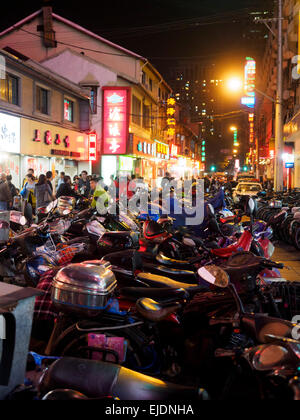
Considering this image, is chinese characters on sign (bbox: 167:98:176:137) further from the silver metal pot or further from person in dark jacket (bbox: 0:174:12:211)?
the silver metal pot

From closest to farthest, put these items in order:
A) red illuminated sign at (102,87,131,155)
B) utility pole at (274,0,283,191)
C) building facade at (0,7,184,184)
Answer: utility pole at (274,0,283,191), red illuminated sign at (102,87,131,155), building facade at (0,7,184,184)

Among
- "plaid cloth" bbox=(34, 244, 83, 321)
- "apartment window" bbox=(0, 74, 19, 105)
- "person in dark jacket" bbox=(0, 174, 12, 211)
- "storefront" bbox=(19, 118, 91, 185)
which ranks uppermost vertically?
"apartment window" bbox=(0, 74, 19, 105)

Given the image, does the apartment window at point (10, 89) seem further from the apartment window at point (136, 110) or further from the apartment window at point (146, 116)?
the apartment window at point (146, 116)

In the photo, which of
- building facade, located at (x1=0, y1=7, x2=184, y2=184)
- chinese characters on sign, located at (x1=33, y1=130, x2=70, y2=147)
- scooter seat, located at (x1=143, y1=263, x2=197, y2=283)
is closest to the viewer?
scooter seat, located at (x1=143, y1=263, x2=197, y2=283)

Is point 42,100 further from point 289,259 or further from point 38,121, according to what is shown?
point 289,259

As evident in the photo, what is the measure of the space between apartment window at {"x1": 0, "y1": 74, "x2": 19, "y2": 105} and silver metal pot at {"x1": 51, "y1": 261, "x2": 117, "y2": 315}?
16216 millimetres

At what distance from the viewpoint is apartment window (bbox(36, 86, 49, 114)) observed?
21.5 metres

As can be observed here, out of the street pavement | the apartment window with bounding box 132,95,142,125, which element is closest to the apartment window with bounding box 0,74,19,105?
the street pavement

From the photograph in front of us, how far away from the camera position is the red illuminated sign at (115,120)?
2916cm

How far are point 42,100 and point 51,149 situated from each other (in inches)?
108

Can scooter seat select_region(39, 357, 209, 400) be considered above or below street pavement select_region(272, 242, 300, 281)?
above

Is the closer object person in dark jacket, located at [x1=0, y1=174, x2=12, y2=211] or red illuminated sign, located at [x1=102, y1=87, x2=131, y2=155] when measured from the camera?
person in dark jacket, located at [x1=0, y1=174, x2=12, y2=211]

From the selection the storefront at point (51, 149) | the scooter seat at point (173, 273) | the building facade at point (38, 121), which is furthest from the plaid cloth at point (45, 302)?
the storefront at point (51, 149)

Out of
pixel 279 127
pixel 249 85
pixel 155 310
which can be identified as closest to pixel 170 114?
pixel 249 85
